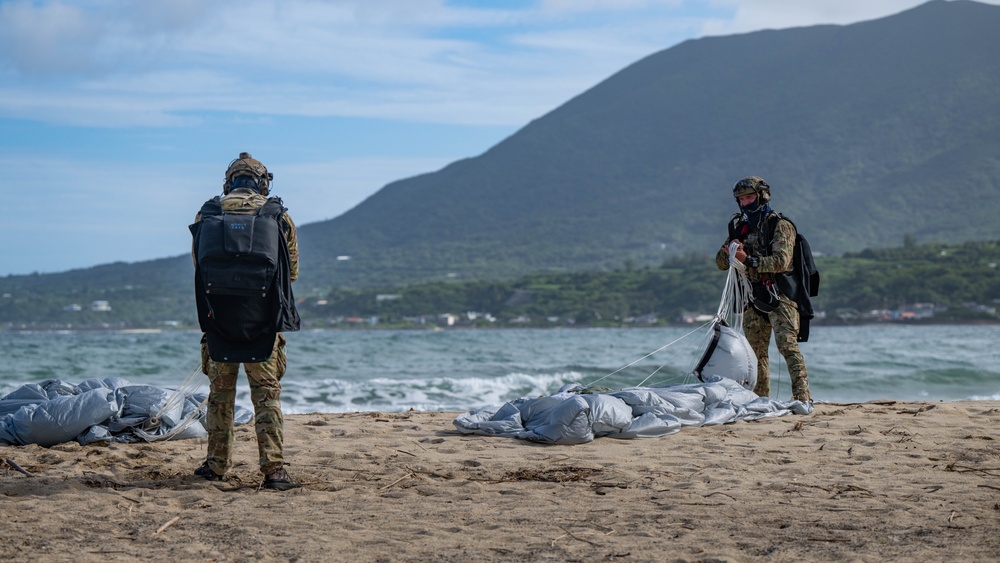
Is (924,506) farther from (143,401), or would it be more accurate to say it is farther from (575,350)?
(575,350)

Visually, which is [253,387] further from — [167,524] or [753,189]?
[753,189]

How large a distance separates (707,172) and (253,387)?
144 m

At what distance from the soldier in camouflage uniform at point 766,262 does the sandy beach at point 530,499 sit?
104 centimetres

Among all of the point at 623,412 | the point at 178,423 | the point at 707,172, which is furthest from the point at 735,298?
the point at 707,172

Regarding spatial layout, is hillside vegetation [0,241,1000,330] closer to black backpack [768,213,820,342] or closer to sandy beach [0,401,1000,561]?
black backpack [768,213,820,342]

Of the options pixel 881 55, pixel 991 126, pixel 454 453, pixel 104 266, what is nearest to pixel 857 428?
pixel 454 453

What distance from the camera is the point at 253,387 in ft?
17.6

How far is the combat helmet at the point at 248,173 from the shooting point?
5.51m

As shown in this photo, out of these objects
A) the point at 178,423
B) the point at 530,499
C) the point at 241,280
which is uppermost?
the point at 241,280

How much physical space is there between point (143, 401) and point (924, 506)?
4926mm

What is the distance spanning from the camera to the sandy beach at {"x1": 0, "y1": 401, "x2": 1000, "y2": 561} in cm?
415

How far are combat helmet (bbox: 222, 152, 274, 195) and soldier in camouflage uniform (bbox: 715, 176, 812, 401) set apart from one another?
391 centimetres

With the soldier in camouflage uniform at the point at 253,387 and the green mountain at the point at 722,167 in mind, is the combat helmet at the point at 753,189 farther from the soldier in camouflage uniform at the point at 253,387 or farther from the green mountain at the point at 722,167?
the green mountain at the point at 722,167

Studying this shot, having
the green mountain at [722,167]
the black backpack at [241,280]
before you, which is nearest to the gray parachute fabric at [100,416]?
the black backpack at [241,280]
